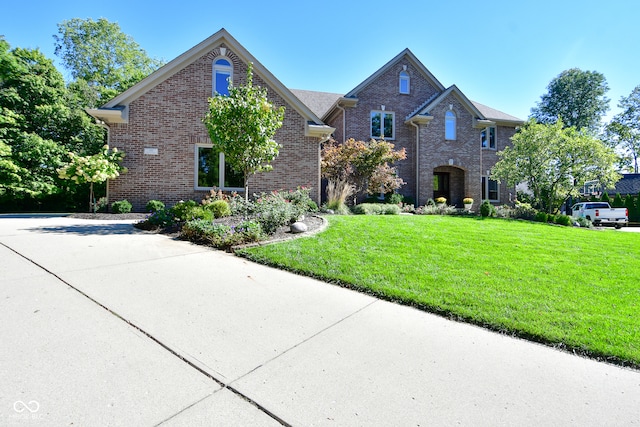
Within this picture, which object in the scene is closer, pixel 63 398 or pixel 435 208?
pixel 63 398

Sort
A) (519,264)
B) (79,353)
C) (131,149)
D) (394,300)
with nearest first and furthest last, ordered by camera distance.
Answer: (79,353)
(394,300)
(519,264)
(131,149)

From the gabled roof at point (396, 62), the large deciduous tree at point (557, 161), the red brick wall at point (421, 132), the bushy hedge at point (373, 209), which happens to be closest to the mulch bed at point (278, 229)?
the bushy hedge at point (373, 209)

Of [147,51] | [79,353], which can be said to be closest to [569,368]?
[79,353]

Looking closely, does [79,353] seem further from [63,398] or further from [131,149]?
[131,149]

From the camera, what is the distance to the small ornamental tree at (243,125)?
25.3ft

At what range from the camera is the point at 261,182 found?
1256cm

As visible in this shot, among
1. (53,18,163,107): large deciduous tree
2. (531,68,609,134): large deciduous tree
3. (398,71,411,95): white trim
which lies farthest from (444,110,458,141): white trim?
(531,68,609,134): large deciduous tree

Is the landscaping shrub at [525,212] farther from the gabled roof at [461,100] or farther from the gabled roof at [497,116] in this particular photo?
the gabled roof at [497,116]

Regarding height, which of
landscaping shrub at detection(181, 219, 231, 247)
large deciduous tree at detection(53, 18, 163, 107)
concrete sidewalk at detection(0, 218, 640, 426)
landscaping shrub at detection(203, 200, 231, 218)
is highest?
large deciduous tree at detection(53, 18, 163, 107)

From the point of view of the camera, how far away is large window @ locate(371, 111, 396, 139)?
59.7ft

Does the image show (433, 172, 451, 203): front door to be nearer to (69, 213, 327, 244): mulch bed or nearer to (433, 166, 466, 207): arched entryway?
(433, 166, 466, 207): arched entryway

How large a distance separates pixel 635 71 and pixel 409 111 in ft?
85.7

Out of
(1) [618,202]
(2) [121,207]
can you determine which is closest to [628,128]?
(1) [618,202]

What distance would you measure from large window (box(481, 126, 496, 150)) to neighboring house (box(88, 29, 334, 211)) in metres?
13.1
